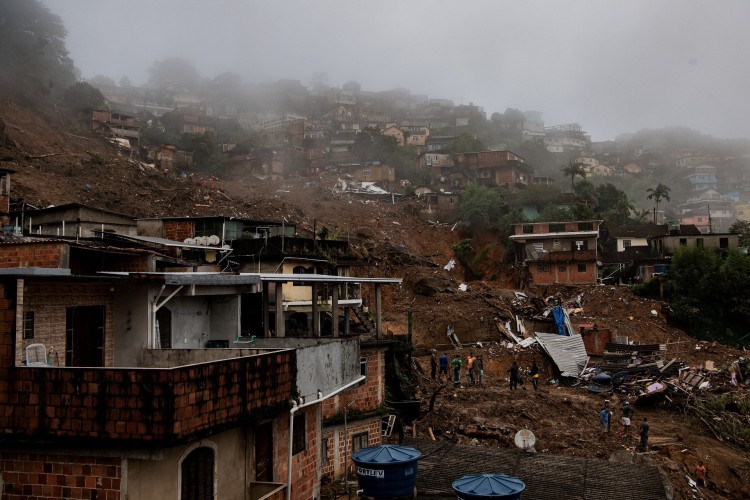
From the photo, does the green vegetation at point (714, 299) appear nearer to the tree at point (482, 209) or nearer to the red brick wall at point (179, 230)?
the tree at point (482, 209)

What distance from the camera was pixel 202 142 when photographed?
73.1 m

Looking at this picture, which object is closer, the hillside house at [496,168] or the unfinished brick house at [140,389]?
the unfinished brick house at [140,389]

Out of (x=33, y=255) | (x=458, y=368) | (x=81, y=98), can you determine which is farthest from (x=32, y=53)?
(x=33, y=255)

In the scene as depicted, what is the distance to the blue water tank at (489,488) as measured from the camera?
37.4ft

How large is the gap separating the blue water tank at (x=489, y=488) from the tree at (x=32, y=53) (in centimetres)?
6386

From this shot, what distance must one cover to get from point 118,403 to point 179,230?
20.4 metres

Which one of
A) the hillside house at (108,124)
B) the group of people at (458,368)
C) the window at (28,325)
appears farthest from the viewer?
the hillside house at (108,124)

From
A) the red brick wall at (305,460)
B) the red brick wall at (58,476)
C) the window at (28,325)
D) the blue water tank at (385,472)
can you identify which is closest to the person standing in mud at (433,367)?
the blue water tank at (385,472)

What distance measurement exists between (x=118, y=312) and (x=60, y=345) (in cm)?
136

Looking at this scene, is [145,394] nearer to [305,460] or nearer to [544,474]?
[305,460]

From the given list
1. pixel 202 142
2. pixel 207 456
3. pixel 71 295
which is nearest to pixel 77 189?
pixel 202 142

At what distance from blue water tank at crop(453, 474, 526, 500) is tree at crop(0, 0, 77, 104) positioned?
63862 mm

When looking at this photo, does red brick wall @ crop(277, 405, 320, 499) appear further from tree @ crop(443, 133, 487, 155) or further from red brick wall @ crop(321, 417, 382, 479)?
tree @ crop(443, 133, 487, 155)

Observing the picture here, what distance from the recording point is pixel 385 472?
12.7 metres
